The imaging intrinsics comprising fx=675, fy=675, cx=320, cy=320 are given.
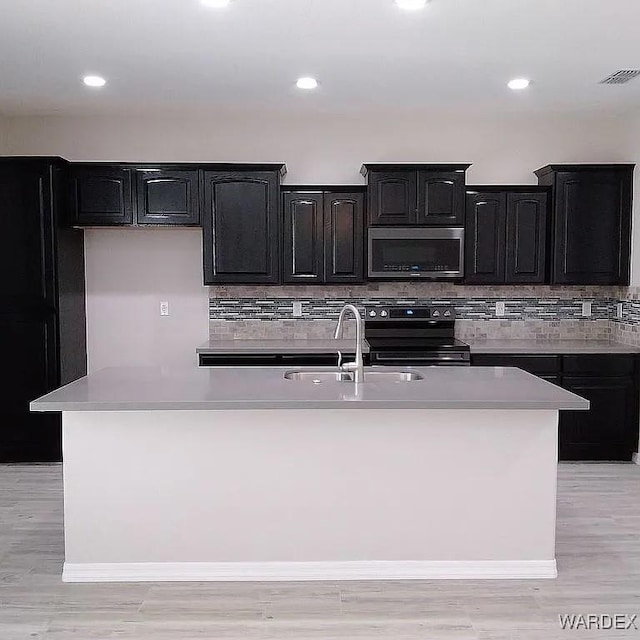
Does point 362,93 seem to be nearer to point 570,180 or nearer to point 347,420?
point 570,180

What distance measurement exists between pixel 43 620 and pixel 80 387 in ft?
3.18

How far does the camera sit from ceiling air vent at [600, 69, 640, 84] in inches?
161

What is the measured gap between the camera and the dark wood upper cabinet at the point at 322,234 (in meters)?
4.98

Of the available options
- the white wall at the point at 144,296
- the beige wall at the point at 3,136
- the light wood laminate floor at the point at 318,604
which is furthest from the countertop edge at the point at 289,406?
the beige wall at the point at 3,136

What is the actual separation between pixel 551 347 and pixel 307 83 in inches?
100

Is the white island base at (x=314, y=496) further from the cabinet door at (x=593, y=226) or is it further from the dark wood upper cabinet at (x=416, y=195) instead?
the cabinet door at (x=593, y=226)

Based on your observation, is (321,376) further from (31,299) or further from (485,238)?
(31,299)

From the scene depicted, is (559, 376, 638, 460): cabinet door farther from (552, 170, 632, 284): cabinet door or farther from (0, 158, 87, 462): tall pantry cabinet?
(0, 158, 87, 462): tall pantry cabinet

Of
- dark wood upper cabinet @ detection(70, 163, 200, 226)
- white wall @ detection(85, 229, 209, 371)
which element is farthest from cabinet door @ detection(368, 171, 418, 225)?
white wall @ detection(85, 229, 209, 371)

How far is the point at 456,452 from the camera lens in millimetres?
3025

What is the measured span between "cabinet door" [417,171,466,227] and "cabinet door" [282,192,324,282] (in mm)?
744

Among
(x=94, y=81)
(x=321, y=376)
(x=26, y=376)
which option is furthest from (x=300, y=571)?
(x=94, y=81)

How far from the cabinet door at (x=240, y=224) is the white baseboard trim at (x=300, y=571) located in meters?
2.41

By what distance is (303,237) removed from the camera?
4996 mm
